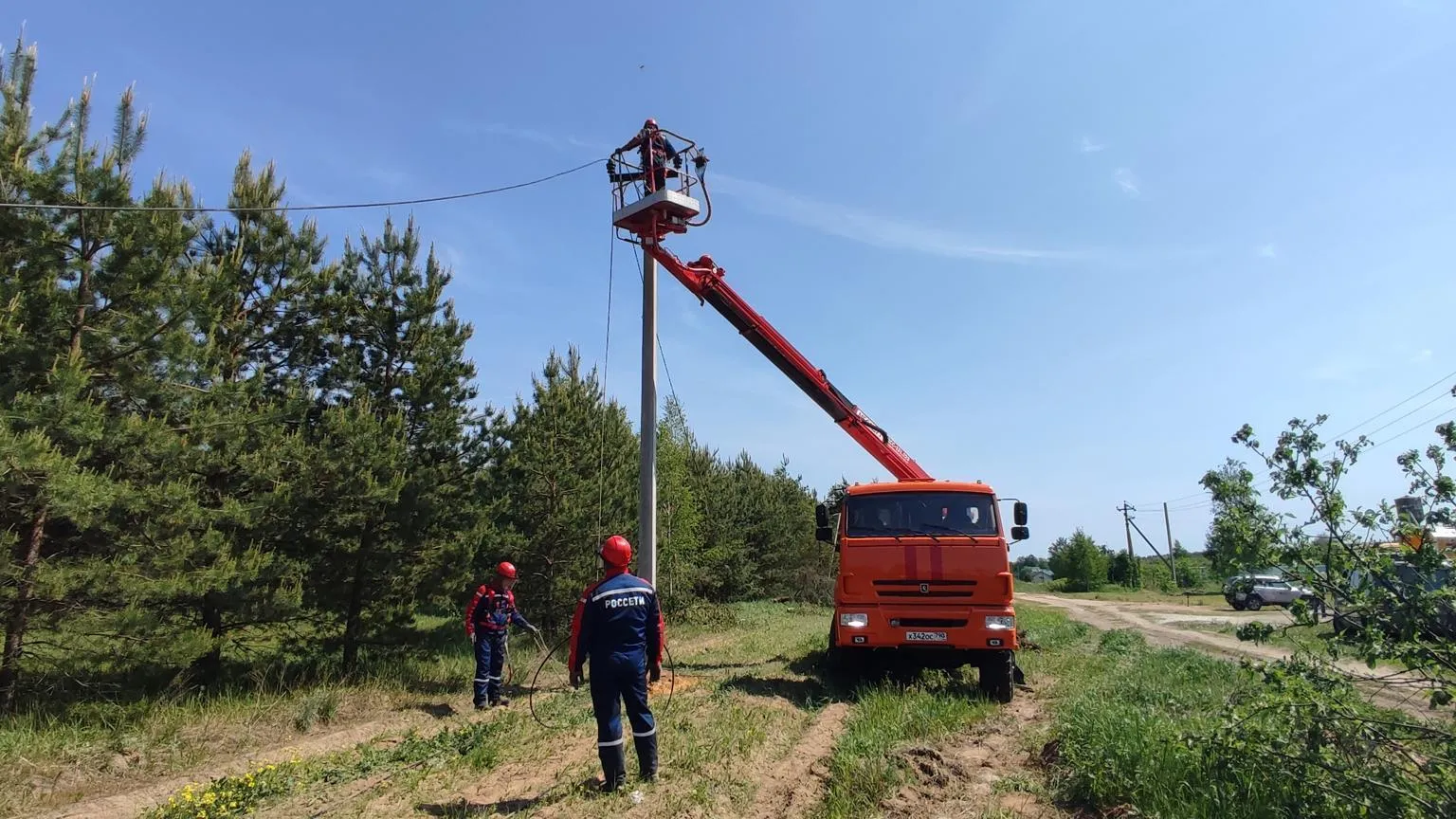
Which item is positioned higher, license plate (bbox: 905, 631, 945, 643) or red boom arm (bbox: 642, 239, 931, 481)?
red boom arm (bbox: 642, 239, 931, 481)

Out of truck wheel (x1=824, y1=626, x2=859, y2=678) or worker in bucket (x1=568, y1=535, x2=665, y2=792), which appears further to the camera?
truck wheel (x1=824, y1=626, x2=859, y2=678)

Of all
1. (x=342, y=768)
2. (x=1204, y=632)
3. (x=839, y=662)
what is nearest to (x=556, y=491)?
(x=839, y=662)

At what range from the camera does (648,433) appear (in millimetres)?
12008

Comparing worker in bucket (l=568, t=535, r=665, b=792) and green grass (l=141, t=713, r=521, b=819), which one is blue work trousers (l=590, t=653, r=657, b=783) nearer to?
worker in bucket (l=568, t=535, r=665, b=792)

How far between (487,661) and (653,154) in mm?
8157

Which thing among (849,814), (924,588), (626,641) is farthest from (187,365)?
(924,588)

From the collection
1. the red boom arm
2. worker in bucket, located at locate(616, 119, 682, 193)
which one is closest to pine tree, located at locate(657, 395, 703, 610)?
the red boom arm

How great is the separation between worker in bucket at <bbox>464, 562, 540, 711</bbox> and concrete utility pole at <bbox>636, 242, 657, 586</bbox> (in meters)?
1.92

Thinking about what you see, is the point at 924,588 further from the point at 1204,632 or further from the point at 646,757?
the point at 1204,632

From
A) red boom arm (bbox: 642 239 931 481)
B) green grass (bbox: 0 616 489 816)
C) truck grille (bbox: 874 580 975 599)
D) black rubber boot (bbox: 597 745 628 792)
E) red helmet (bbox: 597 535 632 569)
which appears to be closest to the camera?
black rubber boot (bbox: 597 745 628 792)

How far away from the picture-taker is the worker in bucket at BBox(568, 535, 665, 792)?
616 centimetres

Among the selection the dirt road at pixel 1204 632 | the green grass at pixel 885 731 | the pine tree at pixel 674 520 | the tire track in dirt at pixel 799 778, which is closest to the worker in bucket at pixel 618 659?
the tire track in dirt at pixel 799 778

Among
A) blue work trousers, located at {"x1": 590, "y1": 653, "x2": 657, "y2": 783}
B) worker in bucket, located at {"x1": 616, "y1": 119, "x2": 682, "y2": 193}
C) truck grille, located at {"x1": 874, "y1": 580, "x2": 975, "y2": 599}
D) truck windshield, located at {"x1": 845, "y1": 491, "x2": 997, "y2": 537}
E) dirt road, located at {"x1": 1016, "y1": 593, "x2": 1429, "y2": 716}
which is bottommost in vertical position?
dirt road, located at {"x1": 1016, "y1": 593, "x2": 1429, "y2": 716}

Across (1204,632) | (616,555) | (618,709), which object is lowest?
(1204,632)
